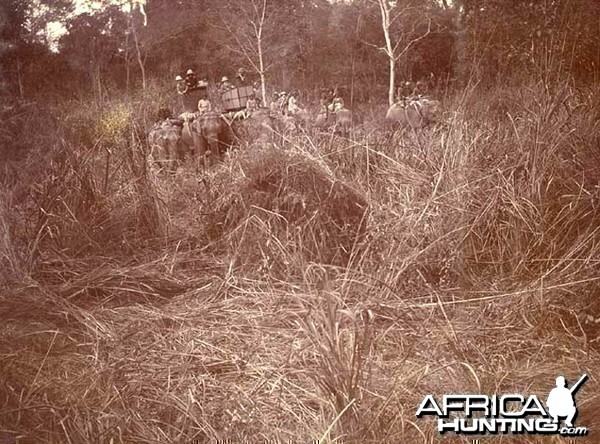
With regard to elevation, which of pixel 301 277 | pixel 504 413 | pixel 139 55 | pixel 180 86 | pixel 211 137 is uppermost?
pixel 139 55

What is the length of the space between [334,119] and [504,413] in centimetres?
126

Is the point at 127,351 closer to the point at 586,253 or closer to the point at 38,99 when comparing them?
the point at 38,99

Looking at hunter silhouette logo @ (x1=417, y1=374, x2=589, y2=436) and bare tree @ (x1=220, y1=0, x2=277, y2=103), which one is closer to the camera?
hunter silhouette logo @ (x1=417, y1=374, x2=589, y2=436)

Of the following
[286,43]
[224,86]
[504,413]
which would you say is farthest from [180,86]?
[504,413]

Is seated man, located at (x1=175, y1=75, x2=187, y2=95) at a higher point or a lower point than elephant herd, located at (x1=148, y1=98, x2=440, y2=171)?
higher

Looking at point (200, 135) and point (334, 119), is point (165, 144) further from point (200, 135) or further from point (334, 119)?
point (334, 119)

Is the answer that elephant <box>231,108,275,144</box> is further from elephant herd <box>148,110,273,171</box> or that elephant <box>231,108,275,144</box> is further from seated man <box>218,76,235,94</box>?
seated man <box>218,76,235,94</box>

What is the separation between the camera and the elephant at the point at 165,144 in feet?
8.88

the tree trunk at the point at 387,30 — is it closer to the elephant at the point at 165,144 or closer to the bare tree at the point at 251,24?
the bare tree at the point at 251,24

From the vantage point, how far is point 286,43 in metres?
2.47

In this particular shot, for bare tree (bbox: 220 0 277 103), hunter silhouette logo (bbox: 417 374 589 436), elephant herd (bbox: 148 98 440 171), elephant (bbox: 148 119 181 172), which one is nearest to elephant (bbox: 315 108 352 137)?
elephant herd (bbox: 148 98 440 171)

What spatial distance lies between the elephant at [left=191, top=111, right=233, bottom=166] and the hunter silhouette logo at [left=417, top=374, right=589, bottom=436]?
1.42 meters

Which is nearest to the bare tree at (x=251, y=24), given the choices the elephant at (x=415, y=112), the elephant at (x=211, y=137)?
the elephant at (x=211, y=137)

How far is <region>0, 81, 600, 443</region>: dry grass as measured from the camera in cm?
205
